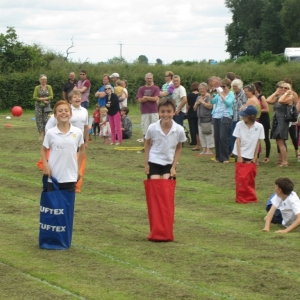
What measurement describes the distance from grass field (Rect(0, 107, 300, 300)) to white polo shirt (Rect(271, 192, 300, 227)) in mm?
246

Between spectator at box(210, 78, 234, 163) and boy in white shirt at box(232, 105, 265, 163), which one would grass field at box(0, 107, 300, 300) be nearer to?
boy in white shirt at box(232, 105, 265, 163)

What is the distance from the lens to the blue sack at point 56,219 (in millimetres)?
9008

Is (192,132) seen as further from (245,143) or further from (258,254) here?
(258,254)

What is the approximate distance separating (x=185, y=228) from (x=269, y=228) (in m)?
1.08

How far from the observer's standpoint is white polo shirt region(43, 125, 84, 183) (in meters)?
9.27

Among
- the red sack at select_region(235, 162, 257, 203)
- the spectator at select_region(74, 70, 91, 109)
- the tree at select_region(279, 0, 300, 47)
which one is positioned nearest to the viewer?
the red sack at select_region(235, 162, 257, 203)

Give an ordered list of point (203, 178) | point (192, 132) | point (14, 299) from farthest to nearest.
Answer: point (192, 132)
point (203, 178)
point (14, 299)

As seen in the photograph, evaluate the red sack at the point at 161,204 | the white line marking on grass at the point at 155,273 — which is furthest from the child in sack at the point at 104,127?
the white line marking on grass at the point at 155,273

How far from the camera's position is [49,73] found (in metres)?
44.4

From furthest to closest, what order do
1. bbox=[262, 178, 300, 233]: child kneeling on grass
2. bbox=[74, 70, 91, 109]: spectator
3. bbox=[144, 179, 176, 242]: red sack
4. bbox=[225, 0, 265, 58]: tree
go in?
bbox=[225, 0, 265, 58]: tree, bbox=[74, 70, 91, 109]: spectator, bbox=[262, 178, 300, 233]: child kneeling on grass, bbox=[144, 179, 176, 242]: red sack

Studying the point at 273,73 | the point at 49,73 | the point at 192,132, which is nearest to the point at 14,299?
the point at 192,132

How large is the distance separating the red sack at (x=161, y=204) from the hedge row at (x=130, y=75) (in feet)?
111

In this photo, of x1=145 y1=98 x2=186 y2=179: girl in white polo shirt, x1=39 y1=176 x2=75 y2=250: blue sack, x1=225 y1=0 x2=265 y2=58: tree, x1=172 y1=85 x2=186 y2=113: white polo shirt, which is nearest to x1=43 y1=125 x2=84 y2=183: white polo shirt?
x1=39 y1=176 x2=75 y2=250: blue sack

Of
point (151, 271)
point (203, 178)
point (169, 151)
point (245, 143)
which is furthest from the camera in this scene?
point (203, 178)
